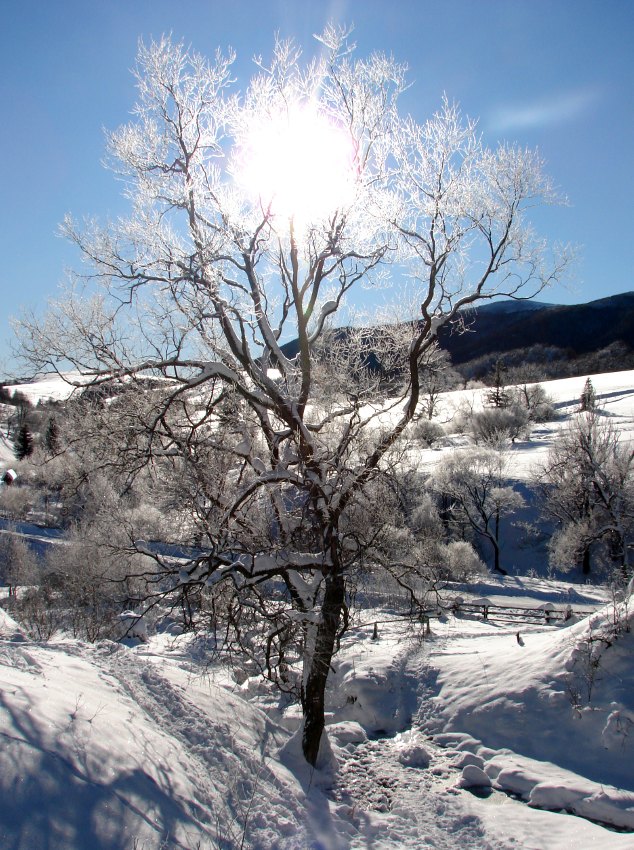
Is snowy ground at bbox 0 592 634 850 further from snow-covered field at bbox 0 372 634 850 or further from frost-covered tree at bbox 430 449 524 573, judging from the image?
frost-covered tree at bbox 430 449 524 573

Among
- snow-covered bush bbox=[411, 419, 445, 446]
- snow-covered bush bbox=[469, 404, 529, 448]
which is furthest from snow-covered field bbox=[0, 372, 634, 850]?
snow-covered bush bbox=[469, 404, 529, 448]

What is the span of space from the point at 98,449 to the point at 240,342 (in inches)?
114

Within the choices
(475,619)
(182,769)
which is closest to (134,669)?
(182,769)

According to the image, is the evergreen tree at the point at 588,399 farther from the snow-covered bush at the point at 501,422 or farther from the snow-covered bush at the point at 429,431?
the snow-covered bush at the point at 429,431

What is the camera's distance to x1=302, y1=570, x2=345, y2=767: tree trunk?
25.4 feet

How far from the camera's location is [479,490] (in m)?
40.9

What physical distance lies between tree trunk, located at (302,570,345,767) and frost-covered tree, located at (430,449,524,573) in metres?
31.7

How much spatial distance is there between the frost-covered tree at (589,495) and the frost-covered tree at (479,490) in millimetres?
3158

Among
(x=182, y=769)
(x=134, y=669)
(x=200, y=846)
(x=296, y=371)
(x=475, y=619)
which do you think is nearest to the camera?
(x=200, y=846)

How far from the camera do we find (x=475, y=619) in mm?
21234

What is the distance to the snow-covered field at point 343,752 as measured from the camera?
4.34 meters

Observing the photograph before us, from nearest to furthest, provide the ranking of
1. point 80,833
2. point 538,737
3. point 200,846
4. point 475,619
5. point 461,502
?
point 80,833 → point 200,846 → point 538,737 → point 475,619 → point 461,502

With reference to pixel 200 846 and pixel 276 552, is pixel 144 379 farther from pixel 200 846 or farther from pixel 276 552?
pixel 200 846

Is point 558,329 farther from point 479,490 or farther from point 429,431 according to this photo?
point 479,490
